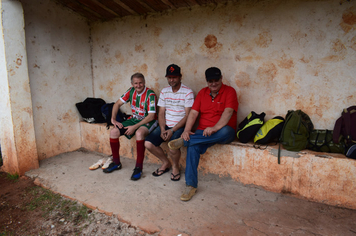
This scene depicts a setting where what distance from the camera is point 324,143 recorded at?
2678mm

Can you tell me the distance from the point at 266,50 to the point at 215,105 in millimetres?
1109

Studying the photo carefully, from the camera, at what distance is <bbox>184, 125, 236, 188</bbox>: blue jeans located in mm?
2836

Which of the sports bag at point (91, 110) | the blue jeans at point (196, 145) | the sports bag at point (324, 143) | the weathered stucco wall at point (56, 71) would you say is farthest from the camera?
the sports bag at point (91, 110)

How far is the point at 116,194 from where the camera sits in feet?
9.53

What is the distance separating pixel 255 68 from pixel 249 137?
3.50ft

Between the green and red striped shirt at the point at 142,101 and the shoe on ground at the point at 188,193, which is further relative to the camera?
the green and red striped shirt at the point at 142,101

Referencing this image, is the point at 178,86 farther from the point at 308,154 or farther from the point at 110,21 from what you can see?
the point at 110,21

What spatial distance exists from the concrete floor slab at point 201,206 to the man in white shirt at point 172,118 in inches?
10.0

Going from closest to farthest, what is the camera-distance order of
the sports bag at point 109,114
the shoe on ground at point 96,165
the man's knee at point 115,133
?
the man's knee at point 115,133 < the shoe on ground at point 96,165 < the sports bag at point 109,114

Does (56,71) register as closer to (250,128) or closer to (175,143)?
(175,143)

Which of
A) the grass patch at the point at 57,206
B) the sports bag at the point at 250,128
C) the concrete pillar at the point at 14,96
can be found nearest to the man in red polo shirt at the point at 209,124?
the sports bag at the point at 250,128

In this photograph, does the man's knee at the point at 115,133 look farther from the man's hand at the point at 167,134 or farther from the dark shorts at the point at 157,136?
the man's hand at the point at 167,134

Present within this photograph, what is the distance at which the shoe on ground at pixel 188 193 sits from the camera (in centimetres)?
272

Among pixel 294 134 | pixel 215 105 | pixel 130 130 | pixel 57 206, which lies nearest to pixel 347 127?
pixel 294 134
